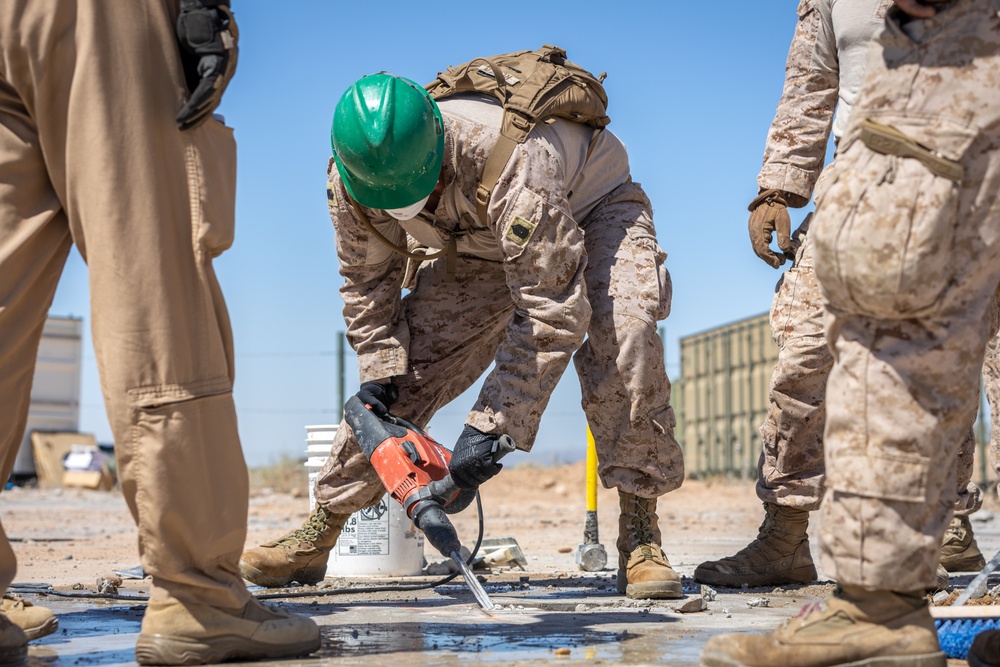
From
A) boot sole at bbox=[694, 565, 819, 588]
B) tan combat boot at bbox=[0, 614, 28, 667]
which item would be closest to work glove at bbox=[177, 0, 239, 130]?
tan combat boot at bbox=[0, 614, 28, 667]

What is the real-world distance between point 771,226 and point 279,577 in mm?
2429

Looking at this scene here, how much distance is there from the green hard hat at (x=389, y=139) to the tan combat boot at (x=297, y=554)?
1.46 m

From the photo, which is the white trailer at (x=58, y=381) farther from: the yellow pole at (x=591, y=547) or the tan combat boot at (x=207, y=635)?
the tan combat boot at (x=207, y=635)

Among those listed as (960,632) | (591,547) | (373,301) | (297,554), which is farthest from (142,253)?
(591,547)

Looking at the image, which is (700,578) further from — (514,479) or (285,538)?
(514,479)

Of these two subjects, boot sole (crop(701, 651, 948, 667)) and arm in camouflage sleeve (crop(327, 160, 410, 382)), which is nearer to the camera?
boot sole (crop(701, 651, 948, 667))

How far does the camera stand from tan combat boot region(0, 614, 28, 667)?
8.96 ft

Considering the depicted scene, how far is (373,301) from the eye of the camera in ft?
14.5

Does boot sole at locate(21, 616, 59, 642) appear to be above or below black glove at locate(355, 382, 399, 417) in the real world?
below

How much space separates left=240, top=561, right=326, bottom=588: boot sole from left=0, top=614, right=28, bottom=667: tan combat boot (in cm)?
176

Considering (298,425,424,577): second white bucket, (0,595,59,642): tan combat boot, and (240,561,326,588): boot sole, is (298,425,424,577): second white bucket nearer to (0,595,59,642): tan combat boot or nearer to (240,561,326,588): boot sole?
(240,561,326,588): boot sole

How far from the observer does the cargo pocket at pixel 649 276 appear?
4.29 m

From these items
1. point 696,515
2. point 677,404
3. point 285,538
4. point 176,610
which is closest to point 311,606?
point 285,538

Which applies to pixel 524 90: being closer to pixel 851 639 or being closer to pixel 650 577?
pixel 650 577
